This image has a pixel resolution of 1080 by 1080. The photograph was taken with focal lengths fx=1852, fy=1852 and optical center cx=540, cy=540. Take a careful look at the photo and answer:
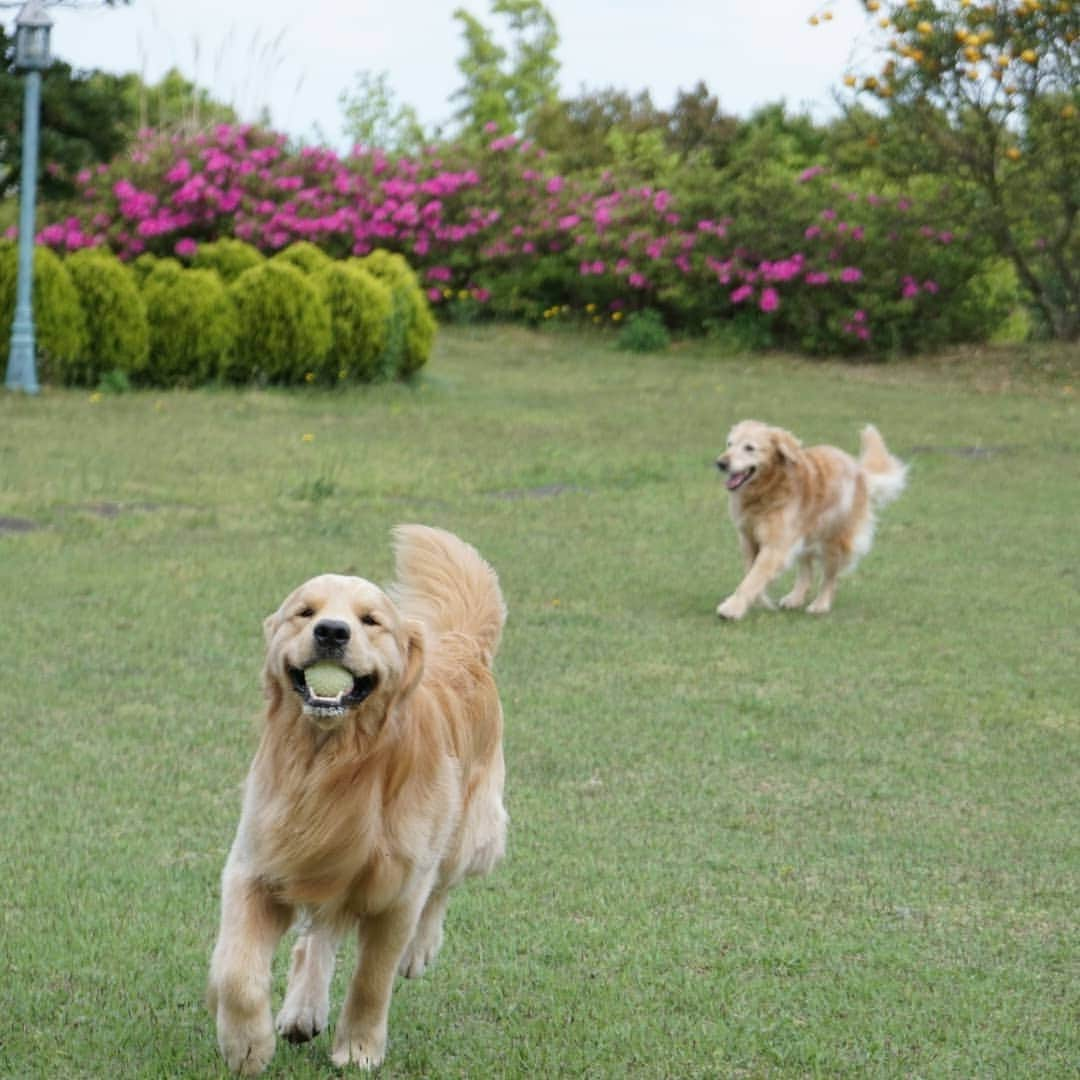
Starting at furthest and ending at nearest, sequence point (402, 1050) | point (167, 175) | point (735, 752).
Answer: point (167, 175) → point (735, 752) → point (402, 1050)

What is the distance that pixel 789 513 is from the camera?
10320mm

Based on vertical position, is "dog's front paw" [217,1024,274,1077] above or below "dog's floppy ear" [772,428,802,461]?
below

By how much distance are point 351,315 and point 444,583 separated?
49.4 feet

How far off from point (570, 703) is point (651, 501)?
6.40m

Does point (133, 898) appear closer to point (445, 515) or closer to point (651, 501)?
point (445, 515)

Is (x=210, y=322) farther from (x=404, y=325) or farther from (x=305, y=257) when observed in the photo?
(x=305, y=257)

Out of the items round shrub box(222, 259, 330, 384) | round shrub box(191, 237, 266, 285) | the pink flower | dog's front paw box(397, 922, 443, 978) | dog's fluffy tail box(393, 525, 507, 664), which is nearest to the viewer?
dog's front paw box(397, 922, 443, 978)

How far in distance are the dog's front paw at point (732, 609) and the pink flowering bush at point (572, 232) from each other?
14461mm

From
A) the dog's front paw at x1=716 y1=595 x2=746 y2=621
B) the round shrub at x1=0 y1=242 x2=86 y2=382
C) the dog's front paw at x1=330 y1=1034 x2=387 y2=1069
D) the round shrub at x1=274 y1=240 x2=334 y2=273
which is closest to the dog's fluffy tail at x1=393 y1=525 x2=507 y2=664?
the dog's front paw at x1=330 y1=1034 x2=387 y2=1069

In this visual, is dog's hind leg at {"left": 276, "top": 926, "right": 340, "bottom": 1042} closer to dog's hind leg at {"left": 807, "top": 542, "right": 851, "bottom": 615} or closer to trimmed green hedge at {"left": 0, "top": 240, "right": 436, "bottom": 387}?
dog's hind leg at {"left": 807, "top": 542, "right": 851, "bottom": 615}

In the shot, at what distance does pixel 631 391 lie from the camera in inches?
833

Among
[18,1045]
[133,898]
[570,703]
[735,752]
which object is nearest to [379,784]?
[18,1045]

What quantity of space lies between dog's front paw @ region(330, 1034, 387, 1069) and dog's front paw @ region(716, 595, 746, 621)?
243 inches

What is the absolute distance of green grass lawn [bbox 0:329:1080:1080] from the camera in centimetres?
425
